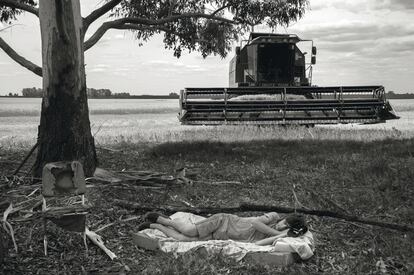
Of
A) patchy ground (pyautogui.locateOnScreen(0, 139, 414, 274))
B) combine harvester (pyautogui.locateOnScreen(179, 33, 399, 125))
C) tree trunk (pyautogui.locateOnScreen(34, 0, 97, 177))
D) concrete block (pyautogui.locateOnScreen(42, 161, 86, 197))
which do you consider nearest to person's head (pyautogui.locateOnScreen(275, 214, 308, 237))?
patchy ground (pyautogui.locateOnScreen(0, 139, 414, 274))

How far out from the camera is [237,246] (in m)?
4.93

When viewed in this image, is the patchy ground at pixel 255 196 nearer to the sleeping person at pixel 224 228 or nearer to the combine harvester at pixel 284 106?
the sleeping person at pixel 224 228

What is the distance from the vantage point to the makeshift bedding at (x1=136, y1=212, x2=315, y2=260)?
477 cm

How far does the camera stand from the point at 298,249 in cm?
475

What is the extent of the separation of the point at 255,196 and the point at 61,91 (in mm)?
3221

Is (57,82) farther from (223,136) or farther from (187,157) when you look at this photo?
(223,136)

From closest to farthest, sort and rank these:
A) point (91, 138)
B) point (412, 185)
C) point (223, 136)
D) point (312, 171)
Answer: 1. point (412, 185)
2. point (91, 138)
3. point (312, 171)
4. point (223, 136)

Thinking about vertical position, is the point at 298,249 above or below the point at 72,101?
below

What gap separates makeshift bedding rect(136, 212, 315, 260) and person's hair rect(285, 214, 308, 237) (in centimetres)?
5

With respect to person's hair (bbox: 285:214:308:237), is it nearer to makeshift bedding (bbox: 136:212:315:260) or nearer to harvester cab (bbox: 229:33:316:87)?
makeshift bedding (bbox: 136:212:315:260)

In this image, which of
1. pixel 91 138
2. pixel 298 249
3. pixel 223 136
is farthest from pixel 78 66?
pixel 223 136

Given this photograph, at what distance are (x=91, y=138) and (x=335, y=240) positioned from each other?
4.35m

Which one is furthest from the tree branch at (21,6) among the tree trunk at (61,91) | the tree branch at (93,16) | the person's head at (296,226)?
the person's head at (296,226)

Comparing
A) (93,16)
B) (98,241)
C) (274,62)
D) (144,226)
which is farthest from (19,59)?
(274,62)
